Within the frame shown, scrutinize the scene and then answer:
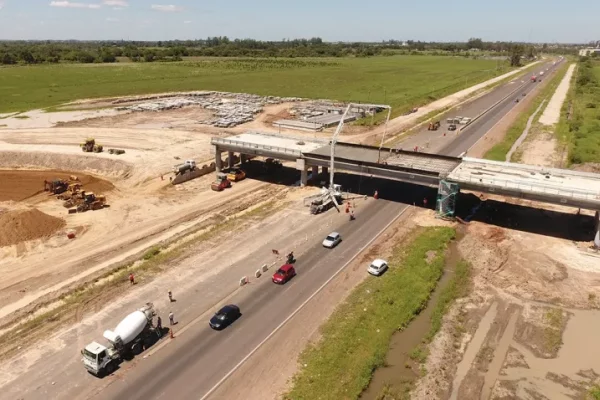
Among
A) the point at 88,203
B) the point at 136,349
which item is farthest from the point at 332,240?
the point at 88,203

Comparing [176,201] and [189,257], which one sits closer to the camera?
[189,257]

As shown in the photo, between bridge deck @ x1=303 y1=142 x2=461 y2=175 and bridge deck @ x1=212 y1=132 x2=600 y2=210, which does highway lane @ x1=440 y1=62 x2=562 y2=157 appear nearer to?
bridge deck @ x1=303 y1=142 x2=461 y2=175

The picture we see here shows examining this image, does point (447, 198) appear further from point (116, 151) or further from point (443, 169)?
point (116, 151)

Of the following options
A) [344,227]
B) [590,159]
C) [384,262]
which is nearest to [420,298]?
[384,262]

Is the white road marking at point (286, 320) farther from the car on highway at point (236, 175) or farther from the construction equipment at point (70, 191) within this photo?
the construction equipment at point (70, 191)

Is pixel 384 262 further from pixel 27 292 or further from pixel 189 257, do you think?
pixel 27 292

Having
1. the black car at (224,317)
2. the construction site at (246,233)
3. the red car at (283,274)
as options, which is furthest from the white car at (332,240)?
the black car at (224,317)
